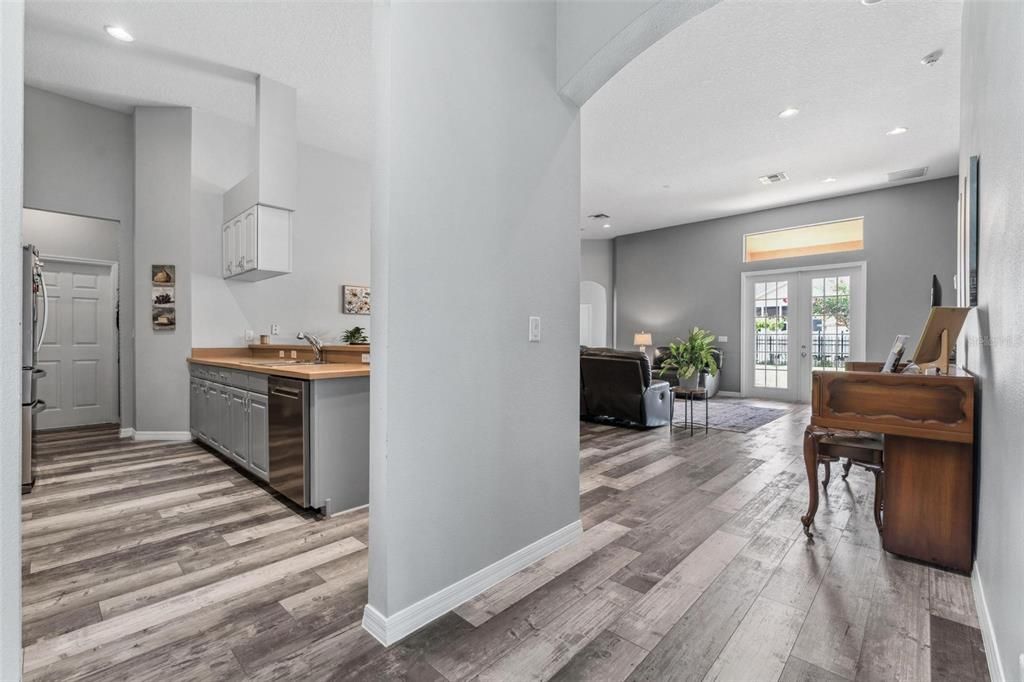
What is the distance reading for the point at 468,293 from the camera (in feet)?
6.45

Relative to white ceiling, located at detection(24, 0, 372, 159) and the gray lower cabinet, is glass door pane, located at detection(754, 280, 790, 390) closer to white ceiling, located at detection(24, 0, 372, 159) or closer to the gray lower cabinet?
white ceiling, located at detection(24, 0, 372, 159)

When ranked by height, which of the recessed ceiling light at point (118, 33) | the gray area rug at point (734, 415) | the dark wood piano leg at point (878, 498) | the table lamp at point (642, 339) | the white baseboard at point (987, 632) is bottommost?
the gray area rug at point (734, 415)

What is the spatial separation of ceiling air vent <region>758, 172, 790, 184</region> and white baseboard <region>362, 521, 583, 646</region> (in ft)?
20.8

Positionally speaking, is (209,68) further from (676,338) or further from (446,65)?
(676,338)

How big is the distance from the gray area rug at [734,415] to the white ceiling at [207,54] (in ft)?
17.6

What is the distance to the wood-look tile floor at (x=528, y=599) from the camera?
5.13 feet

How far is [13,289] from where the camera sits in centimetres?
90

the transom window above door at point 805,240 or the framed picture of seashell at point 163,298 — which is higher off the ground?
the transom window above door at point 805,240

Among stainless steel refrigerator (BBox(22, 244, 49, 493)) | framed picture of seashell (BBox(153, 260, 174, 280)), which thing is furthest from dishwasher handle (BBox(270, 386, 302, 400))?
framed picture of seashell (BBox(153, 260, 174, 280))

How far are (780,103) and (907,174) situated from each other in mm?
3435

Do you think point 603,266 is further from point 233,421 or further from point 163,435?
point 163,435

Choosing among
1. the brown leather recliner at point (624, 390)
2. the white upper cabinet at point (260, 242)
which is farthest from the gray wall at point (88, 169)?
the brown leather recliner at point (624, 390)

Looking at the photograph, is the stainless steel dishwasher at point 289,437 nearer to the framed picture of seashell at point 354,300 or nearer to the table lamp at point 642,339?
the framed picture of seashell at point 354,300

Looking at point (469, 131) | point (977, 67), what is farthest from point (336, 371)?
point (977, 67)
